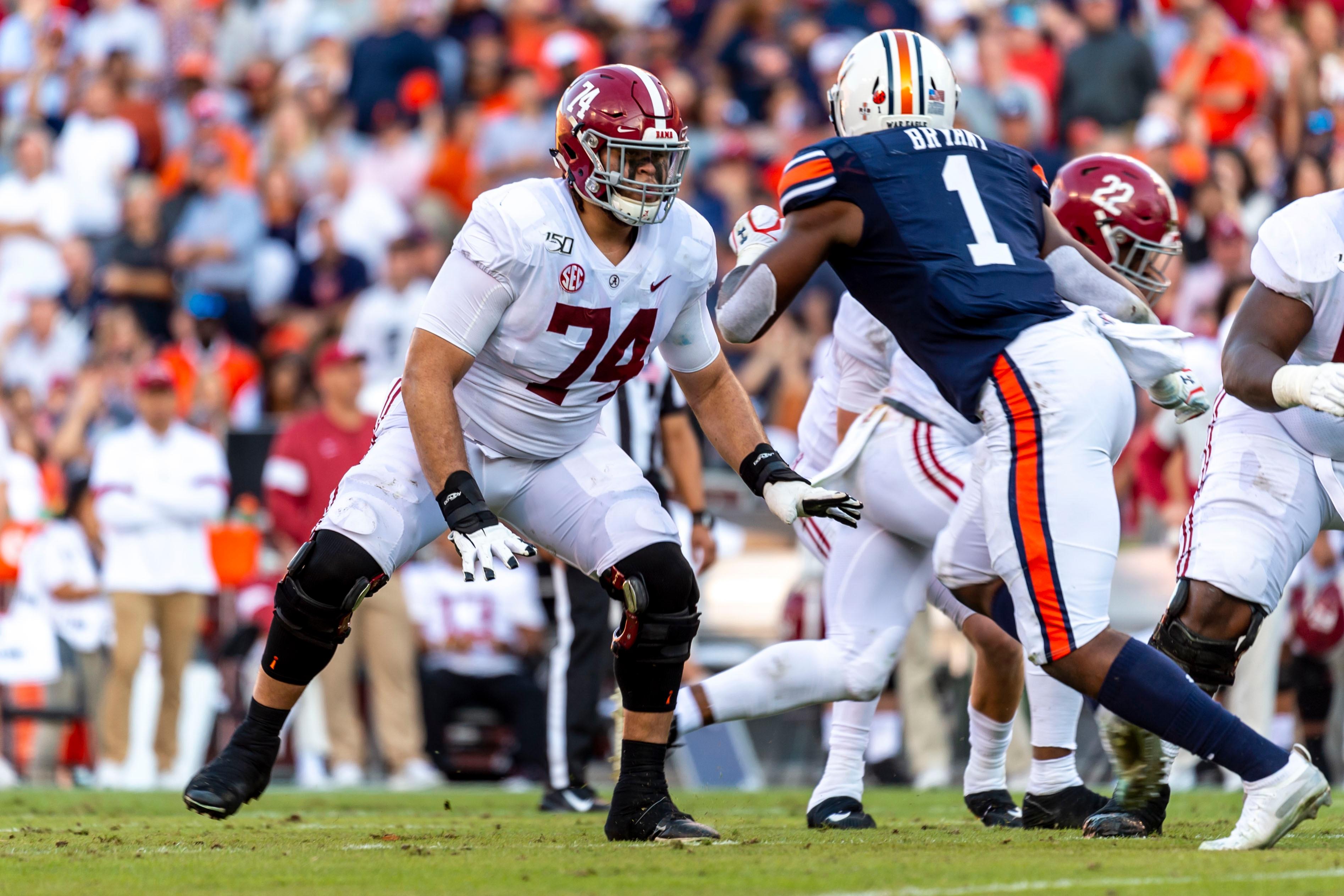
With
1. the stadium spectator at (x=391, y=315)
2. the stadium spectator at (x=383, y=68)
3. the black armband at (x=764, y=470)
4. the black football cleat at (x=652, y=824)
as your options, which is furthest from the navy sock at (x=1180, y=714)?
the stadium spectator at (x=383, y=68)

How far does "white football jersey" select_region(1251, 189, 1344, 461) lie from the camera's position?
4.84 m

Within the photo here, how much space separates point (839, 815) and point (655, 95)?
228 cm

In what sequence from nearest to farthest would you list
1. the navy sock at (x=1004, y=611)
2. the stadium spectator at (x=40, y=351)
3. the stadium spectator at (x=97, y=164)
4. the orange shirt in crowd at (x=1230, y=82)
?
1. the navy sock at (x=1004, y=611)
2. the orange shirt in crowd at (x=1230, y=82)
3. the stadium spectator at (x=40, y=351)
4. the stadium spectator at (x=97, y=164)

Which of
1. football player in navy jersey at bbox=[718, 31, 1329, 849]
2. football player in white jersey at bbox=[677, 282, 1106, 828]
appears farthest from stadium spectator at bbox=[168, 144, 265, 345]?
football player in navy jersey at bbox=[718, 31, 1329, 849]

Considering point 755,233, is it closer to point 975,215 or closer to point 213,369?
point 975,215

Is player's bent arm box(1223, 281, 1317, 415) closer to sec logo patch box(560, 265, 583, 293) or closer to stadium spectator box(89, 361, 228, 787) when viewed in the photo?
sec logo patch box(560, 265, 583, 293)

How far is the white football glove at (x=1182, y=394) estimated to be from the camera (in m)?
5.11

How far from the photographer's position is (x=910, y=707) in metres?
9.59

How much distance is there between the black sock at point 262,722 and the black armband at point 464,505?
845 mm

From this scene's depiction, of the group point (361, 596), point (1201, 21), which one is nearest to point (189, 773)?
point (361, 596)

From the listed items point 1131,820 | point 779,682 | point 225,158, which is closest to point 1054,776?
point 1131,820

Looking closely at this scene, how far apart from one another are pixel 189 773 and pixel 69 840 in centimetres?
486

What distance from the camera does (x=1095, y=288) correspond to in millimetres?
5219

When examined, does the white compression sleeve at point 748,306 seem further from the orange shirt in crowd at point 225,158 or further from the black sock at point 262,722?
the orange shirt in crowd at point 225,158
